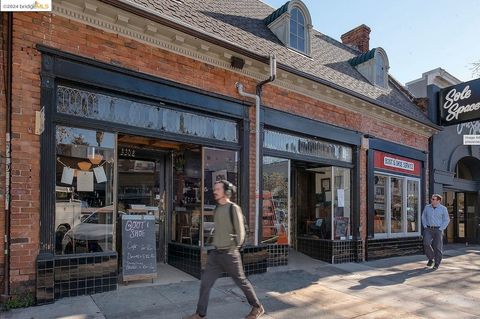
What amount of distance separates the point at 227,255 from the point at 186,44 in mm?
3896

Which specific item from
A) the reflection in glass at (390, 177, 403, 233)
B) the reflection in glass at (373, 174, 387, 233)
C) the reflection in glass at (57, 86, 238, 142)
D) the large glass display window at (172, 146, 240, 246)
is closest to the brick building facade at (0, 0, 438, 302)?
the reflection in glass at (57, 86, 238, 142)

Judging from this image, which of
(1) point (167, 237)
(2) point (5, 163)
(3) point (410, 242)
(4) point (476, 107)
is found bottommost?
(3) point (410, 242)

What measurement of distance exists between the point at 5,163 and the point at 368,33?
14518 mm

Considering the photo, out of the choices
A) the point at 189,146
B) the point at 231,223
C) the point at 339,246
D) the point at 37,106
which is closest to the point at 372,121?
the point at 339,246

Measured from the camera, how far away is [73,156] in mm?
5988

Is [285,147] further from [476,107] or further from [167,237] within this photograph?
[476,107]

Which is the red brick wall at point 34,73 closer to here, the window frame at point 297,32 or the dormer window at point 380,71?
the window frame at point 297,32

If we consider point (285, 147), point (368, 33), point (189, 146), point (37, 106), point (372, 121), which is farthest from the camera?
point (368, 33)

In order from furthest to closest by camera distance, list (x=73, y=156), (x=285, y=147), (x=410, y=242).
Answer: (x=410, y=242)
(x=285, y=147)
(x=73, y=156)

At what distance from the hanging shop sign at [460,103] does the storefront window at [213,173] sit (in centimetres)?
889

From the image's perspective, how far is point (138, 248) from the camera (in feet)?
21.9

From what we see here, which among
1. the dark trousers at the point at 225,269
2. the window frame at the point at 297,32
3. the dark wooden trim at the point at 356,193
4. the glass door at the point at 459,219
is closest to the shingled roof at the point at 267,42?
the window frame at the point at 297,32

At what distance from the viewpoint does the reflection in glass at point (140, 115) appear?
5.94 m

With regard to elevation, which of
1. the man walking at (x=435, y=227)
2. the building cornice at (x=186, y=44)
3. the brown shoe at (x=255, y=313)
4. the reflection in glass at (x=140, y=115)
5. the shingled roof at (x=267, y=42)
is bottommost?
the brown shoe at (x=255, y=313)
